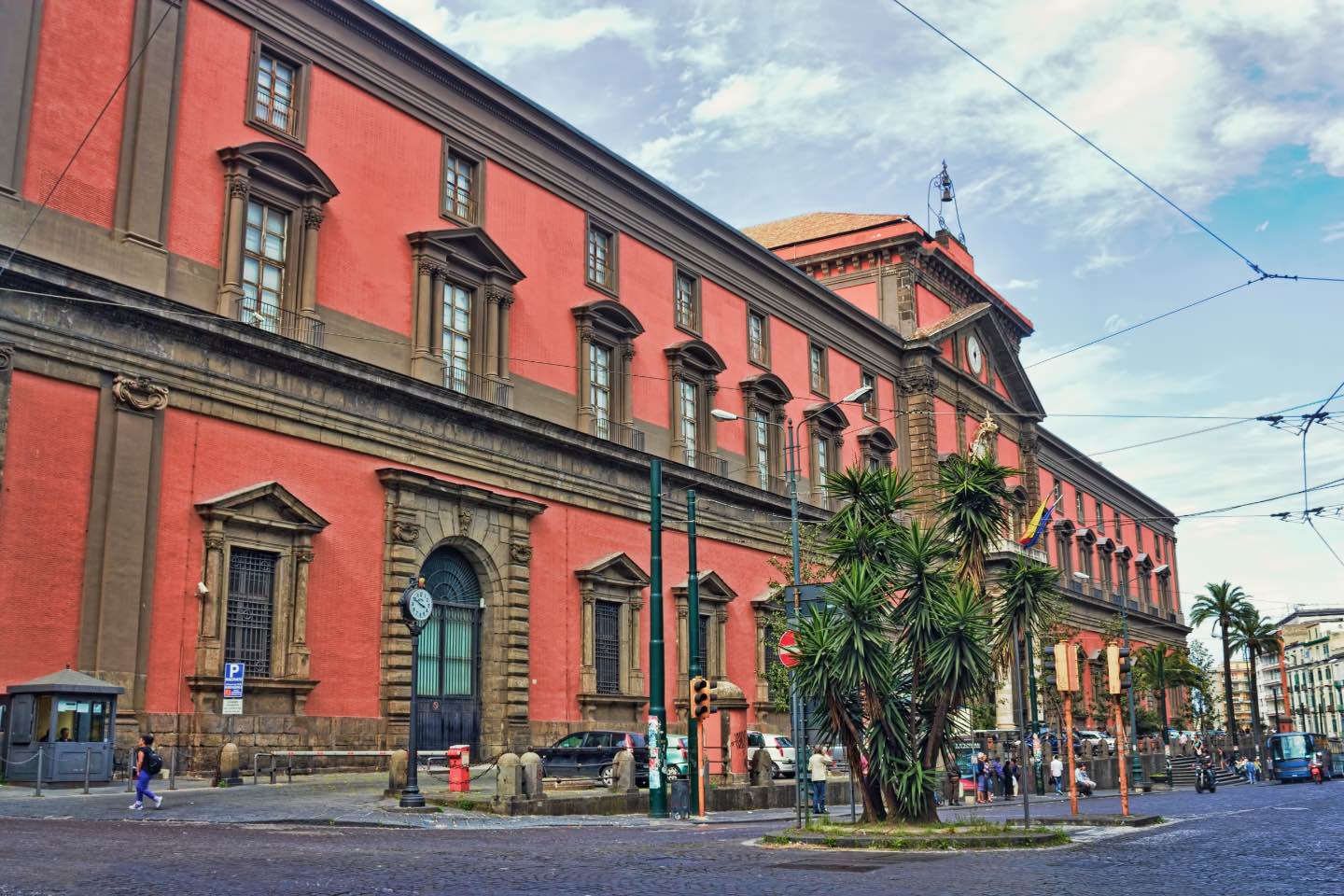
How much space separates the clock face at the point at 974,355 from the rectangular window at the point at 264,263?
36.3m

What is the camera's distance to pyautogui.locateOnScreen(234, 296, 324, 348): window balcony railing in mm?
25203

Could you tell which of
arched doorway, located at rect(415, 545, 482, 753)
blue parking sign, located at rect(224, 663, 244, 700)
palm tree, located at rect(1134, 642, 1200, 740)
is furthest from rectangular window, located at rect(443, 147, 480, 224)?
palm tree, located at rect(1134, 642, 1200, 740)

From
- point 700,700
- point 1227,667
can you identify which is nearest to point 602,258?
point 700,700

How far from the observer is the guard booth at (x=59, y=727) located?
65.1 ft

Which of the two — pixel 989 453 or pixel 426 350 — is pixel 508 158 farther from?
pixel 989 453

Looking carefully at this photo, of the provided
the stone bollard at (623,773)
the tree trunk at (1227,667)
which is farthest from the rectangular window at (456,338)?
the tree trunk at (1227,667)

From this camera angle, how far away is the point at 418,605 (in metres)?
21.8

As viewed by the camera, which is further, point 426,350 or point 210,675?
point 426,350

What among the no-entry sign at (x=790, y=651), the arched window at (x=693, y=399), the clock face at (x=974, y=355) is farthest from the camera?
the clock face at (x=974, y=355)

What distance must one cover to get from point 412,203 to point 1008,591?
17381 millimetres

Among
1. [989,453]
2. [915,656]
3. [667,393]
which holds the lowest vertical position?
[915,656]

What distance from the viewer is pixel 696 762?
22.4 metres

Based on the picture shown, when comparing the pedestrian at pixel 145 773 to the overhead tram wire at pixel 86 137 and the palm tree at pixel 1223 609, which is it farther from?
the palm tree at pixel 1223 609

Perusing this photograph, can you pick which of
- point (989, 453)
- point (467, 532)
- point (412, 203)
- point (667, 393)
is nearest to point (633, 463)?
point (667, 393)
